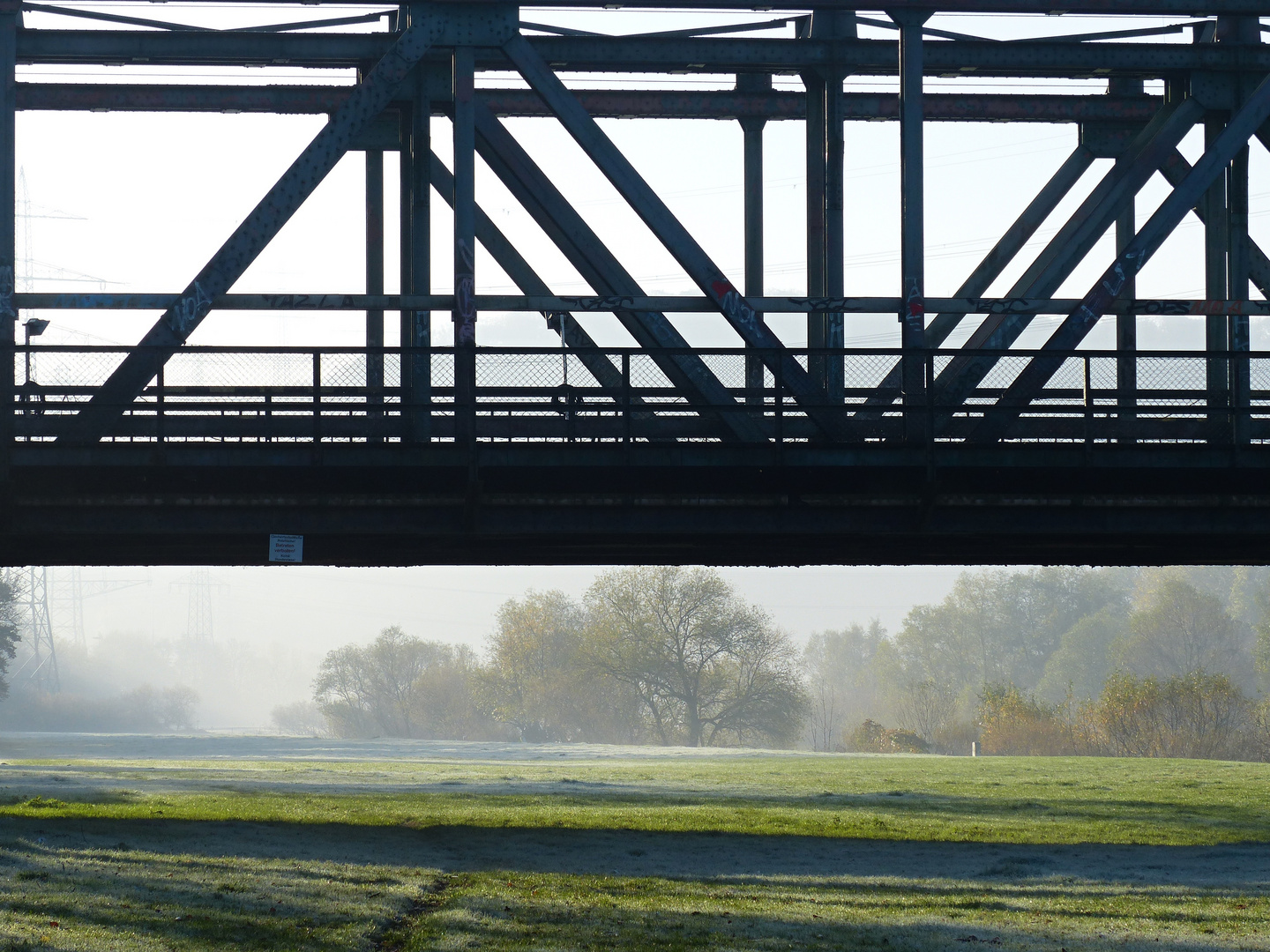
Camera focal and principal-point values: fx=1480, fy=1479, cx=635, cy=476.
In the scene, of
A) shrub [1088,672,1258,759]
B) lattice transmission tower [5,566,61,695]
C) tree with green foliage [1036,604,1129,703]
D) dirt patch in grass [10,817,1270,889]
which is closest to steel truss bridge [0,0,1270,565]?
dirt patch in grass [10,817,1270,889]

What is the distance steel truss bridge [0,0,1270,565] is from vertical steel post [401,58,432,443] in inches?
2.6

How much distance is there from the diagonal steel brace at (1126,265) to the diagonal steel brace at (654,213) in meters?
2.15

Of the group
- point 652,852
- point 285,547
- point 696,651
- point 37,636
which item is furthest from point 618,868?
point 37,636

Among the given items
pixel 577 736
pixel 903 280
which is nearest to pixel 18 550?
pixel 903 280

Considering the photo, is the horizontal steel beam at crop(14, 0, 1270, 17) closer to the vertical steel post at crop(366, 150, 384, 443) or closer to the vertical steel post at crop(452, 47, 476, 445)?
the vertical steel post at crop(452, 47, 476, 445)

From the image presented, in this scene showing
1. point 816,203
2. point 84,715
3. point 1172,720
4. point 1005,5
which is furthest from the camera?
point 84,715

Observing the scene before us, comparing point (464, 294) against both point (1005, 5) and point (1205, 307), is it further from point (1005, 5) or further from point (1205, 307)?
point (1205, 307)

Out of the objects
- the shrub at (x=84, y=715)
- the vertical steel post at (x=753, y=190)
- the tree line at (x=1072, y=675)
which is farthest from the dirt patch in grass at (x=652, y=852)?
the shrub at (x=84, y=715)

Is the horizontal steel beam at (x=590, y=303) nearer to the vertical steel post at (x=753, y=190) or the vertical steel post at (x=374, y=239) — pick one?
the vertical steel post at (x=374, y=239)

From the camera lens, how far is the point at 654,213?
63.5ft

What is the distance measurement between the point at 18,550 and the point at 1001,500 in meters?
12.8

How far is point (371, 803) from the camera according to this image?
26.3m

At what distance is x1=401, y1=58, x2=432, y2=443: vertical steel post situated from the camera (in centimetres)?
2064

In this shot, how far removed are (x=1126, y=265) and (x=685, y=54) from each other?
6891 millimetres
